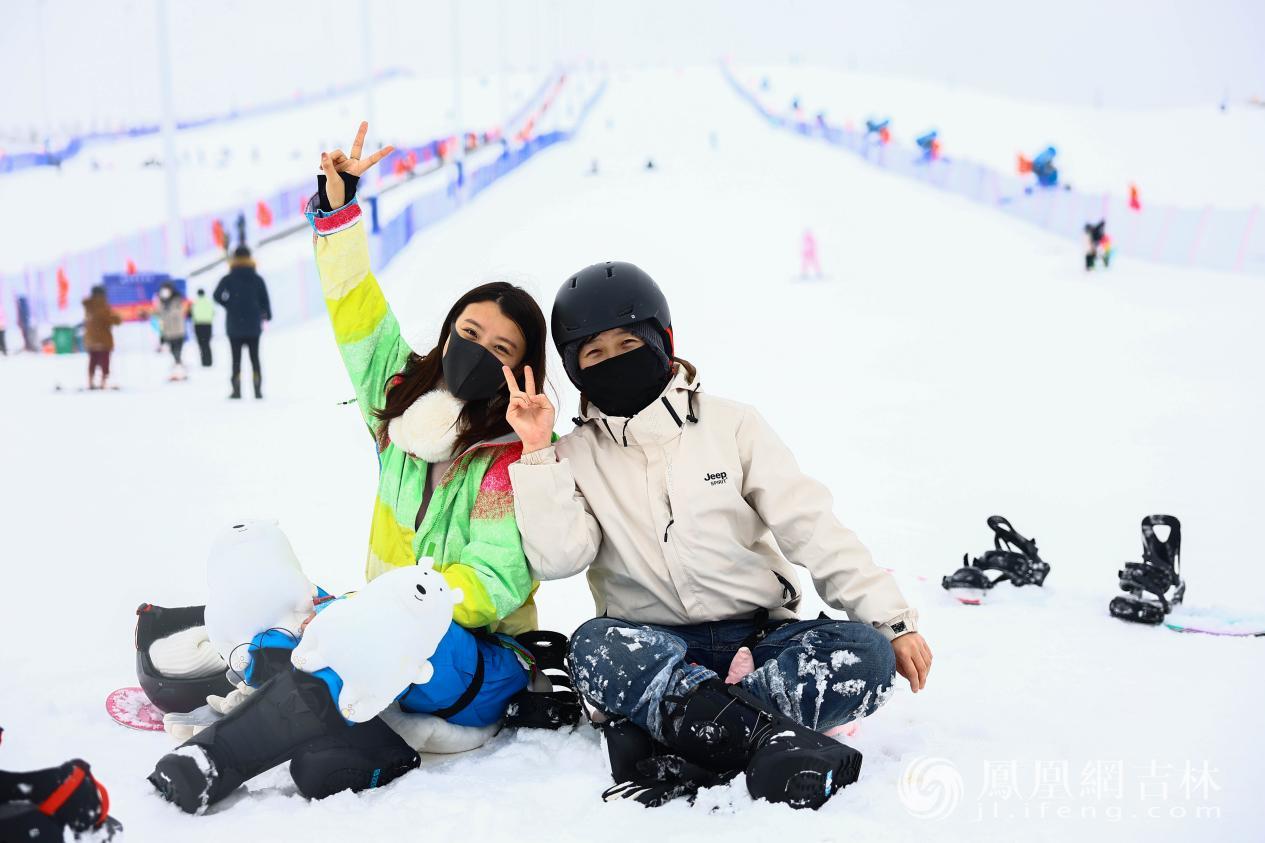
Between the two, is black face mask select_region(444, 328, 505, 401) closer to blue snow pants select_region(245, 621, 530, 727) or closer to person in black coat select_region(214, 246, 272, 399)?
blue snow pants select_region(245, 621, 530, 727)

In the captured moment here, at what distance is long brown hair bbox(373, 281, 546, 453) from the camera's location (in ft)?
9.98

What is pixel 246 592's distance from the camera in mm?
2748

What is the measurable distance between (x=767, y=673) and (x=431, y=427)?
1.07 meters

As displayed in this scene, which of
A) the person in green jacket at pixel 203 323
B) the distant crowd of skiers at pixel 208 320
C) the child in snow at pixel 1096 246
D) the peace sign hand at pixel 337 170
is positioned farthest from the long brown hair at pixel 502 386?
the child in snow at pixel 1096 246

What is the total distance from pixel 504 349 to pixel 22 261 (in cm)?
2706

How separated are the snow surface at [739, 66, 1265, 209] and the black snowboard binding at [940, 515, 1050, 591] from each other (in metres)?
28.1

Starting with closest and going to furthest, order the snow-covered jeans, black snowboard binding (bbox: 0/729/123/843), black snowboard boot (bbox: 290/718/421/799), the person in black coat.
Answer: black snowboard binding (bbox: 0/729/123/843) → black snowboard boot (bbox: 290/718/421/799) → the snow-covered jeans → the person in black coat

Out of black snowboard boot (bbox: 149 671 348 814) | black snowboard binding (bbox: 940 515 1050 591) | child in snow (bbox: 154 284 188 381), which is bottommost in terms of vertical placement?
child in snow (bbox: 154 284 188 381)

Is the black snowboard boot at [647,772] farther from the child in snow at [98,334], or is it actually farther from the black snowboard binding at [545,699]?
the child in snow at [98,334]

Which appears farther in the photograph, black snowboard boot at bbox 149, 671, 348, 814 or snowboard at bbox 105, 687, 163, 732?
snowboard at bbox 105, 687, 163, 732

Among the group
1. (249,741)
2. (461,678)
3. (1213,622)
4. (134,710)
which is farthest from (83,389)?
(1213,622)

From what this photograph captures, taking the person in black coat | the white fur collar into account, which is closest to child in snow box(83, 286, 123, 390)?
the person in black coat

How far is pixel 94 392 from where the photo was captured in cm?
1125

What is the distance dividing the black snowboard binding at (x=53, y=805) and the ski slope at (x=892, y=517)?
0.85 feet
